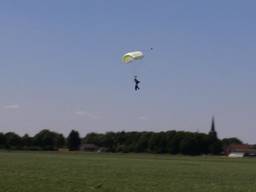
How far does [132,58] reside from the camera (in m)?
35.0

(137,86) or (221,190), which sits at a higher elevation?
(137,86)

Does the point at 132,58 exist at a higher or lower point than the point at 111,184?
higher

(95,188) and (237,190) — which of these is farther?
(237,190)

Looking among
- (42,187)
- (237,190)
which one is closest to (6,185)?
(42,187)

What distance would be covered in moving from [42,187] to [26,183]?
2.29 m

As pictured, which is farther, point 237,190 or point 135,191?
point 237,190

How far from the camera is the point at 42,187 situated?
30906 mm

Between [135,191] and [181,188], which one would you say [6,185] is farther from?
[181,188]

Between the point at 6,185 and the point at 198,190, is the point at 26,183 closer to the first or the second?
the point at 6,185

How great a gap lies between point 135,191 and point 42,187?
436 cm

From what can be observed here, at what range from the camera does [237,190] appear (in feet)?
112

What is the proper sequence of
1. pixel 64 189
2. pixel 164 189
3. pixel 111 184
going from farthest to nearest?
1. pixel 111 184
2. pixel 164 189
3. pixel 64 189

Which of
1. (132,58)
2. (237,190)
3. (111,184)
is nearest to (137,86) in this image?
(132,58)

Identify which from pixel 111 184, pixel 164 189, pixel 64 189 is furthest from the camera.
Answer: pixel 111 184
